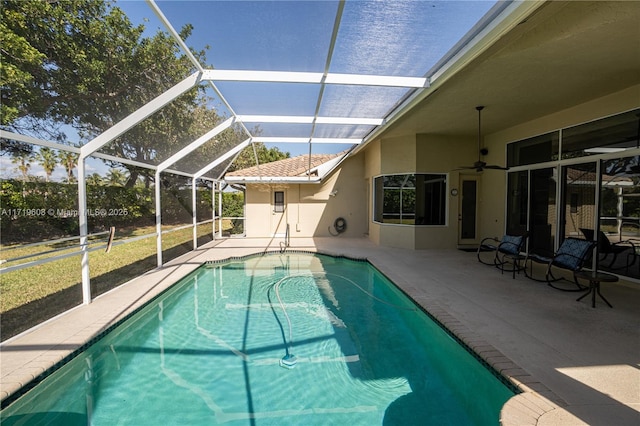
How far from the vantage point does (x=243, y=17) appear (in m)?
3.30

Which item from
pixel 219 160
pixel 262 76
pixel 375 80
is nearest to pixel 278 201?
pixel 219 160

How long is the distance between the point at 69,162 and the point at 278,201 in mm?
7428

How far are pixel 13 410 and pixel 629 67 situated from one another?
8608 millimetres

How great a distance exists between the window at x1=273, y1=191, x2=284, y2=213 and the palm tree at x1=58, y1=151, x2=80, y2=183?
7.02 m

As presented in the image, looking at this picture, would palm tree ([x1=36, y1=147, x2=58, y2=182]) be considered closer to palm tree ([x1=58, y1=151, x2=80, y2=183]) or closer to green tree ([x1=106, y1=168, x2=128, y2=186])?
palm tree ([x1=58, y1=151, x2=80, y2=183])

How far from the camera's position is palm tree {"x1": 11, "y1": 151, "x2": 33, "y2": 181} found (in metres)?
5.30

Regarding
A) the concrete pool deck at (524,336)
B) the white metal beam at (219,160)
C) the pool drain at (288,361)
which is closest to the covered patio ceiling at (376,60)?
the white metal beam at (219,160)

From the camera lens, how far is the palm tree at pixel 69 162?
5.84m

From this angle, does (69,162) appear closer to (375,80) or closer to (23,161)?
(23,161)

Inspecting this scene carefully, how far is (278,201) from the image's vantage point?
12.9 metres

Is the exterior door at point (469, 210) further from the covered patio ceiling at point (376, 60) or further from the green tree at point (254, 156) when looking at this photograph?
the green tree at point (254, 156)

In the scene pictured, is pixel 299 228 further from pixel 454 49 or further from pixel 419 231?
pixel 454 49

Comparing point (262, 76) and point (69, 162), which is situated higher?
point (262, 76)

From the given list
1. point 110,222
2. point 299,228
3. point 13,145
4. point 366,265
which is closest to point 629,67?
point 366,265
